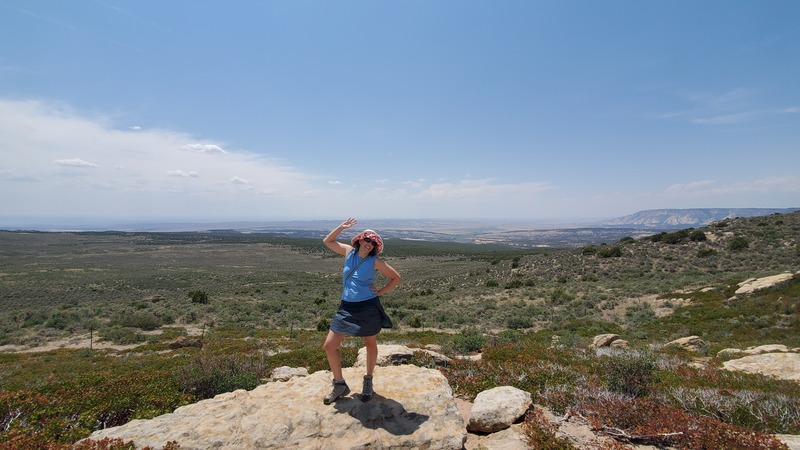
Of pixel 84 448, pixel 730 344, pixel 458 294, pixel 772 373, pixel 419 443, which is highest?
pixel 84 448

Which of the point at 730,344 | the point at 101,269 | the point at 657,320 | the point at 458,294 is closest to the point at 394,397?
the point at 730,344

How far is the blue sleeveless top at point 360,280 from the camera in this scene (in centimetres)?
470

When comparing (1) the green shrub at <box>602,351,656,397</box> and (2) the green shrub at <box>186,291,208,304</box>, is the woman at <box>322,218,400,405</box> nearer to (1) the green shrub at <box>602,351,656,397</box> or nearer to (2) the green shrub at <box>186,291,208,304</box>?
(1) the green shrub at <box>602,351,656,397</box>

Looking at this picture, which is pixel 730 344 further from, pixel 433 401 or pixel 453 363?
pixel 433 401

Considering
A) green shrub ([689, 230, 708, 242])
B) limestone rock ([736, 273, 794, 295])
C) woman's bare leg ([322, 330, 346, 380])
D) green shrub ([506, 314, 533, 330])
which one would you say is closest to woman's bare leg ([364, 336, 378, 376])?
woman's bare leg ([322, 330, 346, 380])

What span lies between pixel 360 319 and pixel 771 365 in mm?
10659

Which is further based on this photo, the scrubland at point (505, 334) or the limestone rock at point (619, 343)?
the limestone rock at point (619, 343)

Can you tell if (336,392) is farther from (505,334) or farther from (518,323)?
(518,323)

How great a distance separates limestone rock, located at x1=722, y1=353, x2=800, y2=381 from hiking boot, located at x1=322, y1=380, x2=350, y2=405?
31.5ft

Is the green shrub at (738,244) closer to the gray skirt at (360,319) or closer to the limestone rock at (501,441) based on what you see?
the limestone rock at (501,441)

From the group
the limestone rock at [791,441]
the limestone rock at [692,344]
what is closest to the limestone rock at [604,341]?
the limestone rock at [692,344]

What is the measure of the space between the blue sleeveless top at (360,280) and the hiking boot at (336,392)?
120cm

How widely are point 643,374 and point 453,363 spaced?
379 cm

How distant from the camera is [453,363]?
819 centimetres
